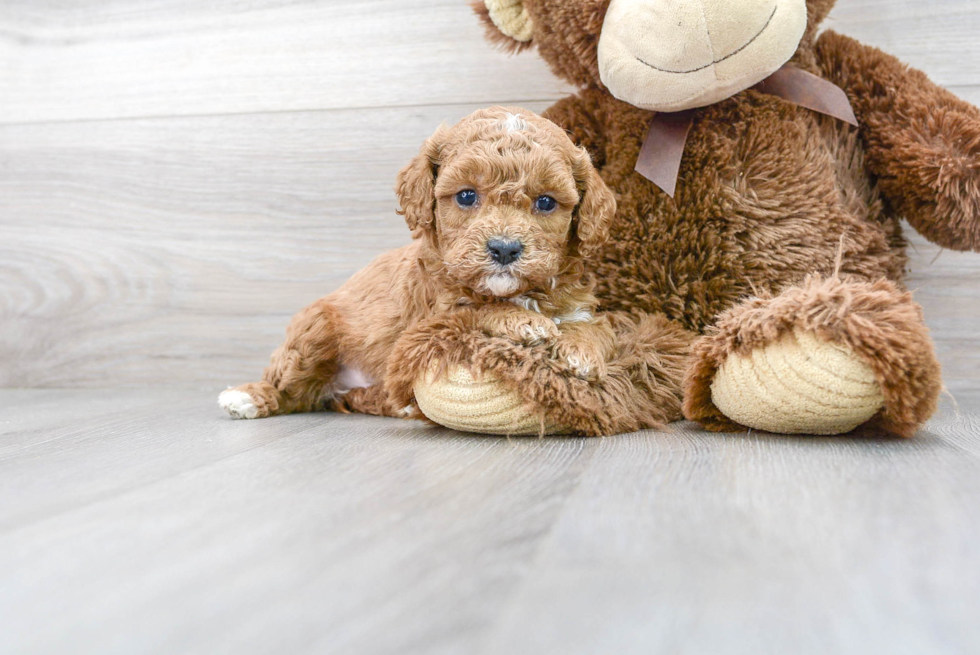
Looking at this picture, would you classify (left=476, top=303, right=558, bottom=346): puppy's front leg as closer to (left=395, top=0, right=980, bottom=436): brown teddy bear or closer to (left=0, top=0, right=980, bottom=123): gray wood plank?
(left=395, top=0, right=980, bottom=436): brown teddy bear

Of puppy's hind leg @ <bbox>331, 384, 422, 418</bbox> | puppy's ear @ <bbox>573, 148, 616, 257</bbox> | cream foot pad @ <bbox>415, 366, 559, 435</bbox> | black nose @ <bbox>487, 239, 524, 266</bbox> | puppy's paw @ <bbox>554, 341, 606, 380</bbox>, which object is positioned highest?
puppy's ear @ <bbox>573, 148, 616, 257</bbox>

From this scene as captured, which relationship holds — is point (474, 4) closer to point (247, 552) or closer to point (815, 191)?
point (815, 191)

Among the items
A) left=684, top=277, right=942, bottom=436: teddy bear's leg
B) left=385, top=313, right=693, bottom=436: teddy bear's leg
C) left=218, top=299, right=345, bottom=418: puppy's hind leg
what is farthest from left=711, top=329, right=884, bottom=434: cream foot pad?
left=218, top=299, right=345, bottom=418: puppy's hind leg

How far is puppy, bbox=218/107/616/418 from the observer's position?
90 cm

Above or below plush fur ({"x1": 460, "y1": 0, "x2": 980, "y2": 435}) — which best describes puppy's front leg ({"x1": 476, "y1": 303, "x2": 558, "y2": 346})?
below

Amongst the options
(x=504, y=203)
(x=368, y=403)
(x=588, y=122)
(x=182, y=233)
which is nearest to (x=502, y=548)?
(x=504, y=203)

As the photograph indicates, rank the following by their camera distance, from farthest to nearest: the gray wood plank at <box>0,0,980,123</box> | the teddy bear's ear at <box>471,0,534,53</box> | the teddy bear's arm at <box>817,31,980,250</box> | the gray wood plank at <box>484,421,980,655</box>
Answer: the gray wood plank at <box>0,0,980,123</box> < the teddy bear's ear at <box>471,0,534,53</box> < the teddy bear's arm at <box>817,31,980,250</box> < the gray wood plank at <box>484,421,980,655</box>

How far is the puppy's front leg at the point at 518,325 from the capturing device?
0.92 meters

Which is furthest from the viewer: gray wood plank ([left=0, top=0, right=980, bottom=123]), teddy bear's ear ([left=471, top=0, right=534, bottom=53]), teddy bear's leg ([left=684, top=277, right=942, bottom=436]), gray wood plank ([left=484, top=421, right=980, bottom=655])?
gray wood plank ([left=0, top=0, right=980, bottom=123])

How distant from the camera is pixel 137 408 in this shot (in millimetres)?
1353

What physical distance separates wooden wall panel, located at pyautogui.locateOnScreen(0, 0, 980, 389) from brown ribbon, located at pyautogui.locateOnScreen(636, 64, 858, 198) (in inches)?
14.8

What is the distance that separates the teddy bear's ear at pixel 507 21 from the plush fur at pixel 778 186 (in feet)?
0.11

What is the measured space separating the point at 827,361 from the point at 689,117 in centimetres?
47

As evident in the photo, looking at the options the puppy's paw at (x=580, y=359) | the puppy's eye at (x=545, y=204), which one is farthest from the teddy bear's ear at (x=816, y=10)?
the puppy's paw at (x=580, y=359)
